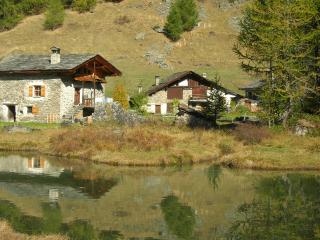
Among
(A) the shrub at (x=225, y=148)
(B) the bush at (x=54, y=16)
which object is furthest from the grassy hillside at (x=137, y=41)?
(A) the shrub at (x=225, y=148)

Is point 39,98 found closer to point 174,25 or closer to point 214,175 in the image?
point 214,175

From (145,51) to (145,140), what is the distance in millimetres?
62481

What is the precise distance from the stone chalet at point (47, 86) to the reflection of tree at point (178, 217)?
2859 centimetres

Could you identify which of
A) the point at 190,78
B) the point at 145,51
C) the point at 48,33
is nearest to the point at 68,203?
the point at 190,78

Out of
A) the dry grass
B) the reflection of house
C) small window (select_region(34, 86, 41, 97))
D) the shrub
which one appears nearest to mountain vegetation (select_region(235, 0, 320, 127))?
the shrub

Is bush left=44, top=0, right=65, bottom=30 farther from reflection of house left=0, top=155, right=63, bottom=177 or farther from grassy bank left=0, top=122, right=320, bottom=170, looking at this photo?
reflection of house left=0, top=155, right=63, bottom=177

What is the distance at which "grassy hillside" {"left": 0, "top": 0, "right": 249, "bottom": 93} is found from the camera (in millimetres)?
85438

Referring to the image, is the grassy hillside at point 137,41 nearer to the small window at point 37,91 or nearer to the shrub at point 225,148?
the small window at point 37,91

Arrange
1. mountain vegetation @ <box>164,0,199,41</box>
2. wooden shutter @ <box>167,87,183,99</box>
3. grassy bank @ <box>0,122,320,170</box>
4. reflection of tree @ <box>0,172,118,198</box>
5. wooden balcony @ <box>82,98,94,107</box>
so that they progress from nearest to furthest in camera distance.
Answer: reflection of tree @ <box>0,172,118,198</box>, grassy bank @ <box>0,122,320,170</box>, wooden balcony @ <box>82,98,94,107</box>, wooden shutter @ <box>167,87,183,99</box>, mountain vegetation @ <box>164,0,199,41</box>

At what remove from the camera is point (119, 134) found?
106 feet

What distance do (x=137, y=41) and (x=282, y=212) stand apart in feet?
263

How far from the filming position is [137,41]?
316ft

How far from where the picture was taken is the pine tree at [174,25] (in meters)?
97.9

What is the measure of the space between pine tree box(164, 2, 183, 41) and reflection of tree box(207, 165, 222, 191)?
237ft
